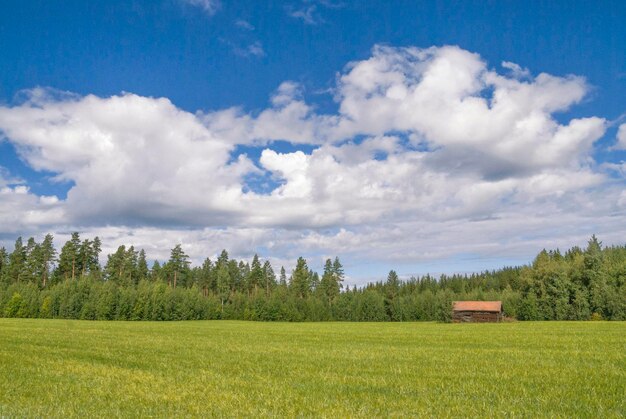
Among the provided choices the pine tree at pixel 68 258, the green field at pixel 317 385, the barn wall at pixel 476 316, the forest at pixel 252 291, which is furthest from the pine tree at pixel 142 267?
the green field at pixel 317 385

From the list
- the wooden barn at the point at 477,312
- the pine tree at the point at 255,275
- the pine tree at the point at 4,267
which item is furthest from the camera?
the pine tree at the point at 255,275

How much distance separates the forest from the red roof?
3.12 m

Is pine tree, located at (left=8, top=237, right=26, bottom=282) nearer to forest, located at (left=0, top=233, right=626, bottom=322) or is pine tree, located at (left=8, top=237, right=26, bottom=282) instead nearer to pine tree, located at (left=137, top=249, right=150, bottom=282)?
forest, located at (left=0, top=233, right=626, bottom=322)

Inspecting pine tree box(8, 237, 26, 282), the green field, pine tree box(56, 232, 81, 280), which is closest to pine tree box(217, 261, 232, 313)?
pine tree box(56, 232, 81, 280)

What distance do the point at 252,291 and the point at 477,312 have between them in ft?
308

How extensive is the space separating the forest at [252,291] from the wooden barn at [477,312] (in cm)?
334

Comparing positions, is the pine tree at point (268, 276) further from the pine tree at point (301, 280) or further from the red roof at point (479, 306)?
the red roof at point (479, 306)

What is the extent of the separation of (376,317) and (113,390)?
398 feet

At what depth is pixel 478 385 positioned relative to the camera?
1262 centimetres

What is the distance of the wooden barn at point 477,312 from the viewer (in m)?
89.0

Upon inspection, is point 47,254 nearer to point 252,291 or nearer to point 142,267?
point 142,267

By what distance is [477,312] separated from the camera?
90.4 m

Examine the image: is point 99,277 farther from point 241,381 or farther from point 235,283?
point 241,381

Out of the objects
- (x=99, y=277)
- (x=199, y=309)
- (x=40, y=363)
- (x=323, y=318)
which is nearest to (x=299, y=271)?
(x=323, y=318)
